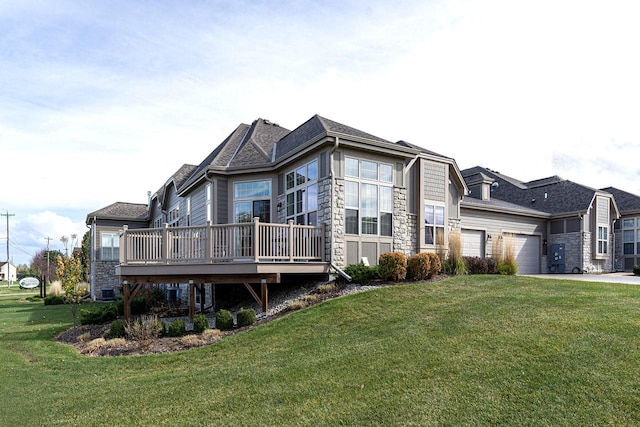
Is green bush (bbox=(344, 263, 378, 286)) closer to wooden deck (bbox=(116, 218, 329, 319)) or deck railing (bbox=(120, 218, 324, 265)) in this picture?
wooden deck (bbox=(116, 218, 329, 319))

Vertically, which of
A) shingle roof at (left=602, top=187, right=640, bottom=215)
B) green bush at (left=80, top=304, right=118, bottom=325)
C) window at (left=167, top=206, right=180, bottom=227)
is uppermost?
shingle roof at (left=602, top=187, right=640, bottom=215)

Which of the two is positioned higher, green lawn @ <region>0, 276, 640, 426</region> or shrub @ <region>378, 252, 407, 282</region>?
shrub @ <region>378, 252, 407, 282</region>

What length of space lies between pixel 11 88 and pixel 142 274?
625 centimetres

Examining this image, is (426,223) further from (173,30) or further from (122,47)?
(122,47)

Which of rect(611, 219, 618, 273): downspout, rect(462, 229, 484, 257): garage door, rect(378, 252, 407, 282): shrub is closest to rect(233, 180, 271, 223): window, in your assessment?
rect(378, 252, 407, 282): shrub

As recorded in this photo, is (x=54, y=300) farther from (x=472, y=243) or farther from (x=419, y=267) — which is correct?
(x=472, y=243)

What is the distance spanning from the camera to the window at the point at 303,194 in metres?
12.4

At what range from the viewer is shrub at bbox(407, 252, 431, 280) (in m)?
11.2

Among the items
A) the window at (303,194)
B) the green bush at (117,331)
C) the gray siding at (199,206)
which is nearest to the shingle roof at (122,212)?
the gray siding at (199,206)

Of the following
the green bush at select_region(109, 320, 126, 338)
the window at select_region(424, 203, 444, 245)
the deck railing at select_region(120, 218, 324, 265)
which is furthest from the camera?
the window at select_region(424, 203, 444, 245)

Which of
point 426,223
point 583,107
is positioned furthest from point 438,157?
point 583,107

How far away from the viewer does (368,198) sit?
12398 millimetres

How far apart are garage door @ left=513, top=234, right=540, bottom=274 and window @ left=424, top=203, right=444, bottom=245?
7.96 m

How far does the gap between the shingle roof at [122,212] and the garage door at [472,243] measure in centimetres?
1975
